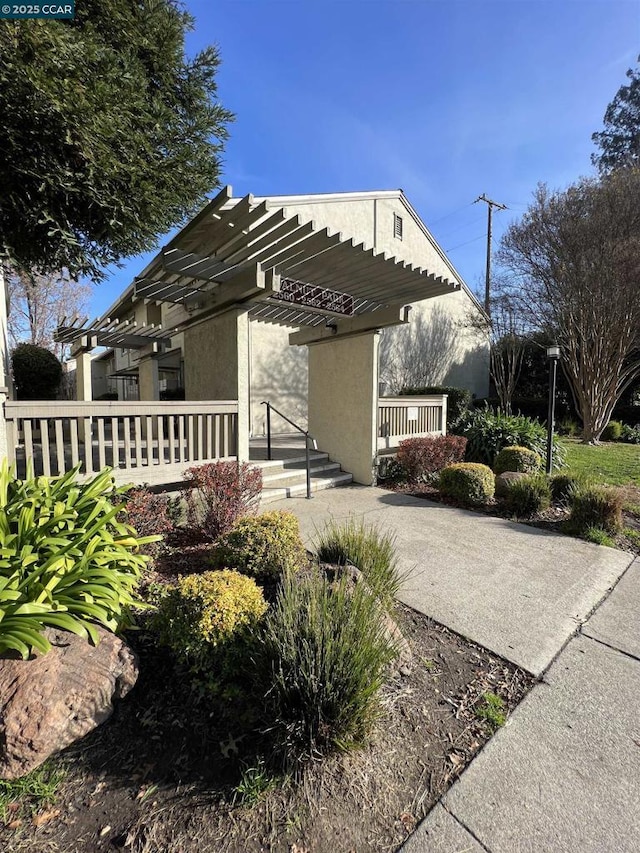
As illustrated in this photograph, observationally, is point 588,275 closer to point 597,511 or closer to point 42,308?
point 597,511

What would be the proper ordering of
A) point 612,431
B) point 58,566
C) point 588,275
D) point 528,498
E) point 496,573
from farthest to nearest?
1. point 612,431
2. point 588,275
3. point 528,498
4. point 496,573
5. point 58,566

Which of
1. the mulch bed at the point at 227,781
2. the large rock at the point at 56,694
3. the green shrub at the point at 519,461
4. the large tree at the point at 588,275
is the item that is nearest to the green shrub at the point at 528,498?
the green shrub at the point at 519,461

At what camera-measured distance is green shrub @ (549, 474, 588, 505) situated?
535cm

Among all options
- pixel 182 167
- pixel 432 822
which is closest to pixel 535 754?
pixel 432 822

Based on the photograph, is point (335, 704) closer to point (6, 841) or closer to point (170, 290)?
point (6, 841)

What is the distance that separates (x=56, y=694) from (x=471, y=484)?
5.39m

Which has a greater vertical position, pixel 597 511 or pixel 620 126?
pixel 620 126

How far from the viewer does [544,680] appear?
88.1 inches

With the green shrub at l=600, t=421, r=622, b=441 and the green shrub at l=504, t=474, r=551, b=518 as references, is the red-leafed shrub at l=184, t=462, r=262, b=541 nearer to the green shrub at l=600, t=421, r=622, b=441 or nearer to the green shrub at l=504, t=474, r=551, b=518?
the green shrub at l=504, t=474, r=551, b=518

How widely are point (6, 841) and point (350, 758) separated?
1347 mm

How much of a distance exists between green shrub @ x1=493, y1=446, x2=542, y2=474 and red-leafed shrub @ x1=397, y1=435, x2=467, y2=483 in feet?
2.99

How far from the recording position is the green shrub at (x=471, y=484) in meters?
5.73

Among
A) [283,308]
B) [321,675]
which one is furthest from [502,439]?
[321,675]

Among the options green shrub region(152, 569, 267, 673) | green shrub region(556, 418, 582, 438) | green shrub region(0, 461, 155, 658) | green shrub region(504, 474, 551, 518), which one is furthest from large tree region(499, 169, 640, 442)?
green shrub region(0, 461, 155, 658)
